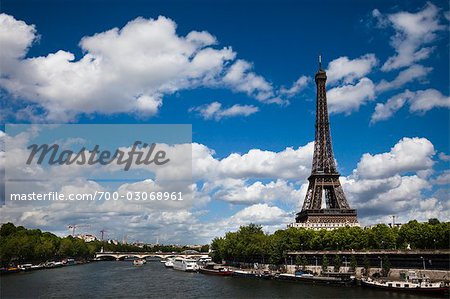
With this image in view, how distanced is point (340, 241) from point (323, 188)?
36491 millimetres

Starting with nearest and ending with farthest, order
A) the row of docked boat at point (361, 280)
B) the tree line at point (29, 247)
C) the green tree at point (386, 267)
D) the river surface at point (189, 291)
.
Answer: the row of docked boat at point (361, 280) → the river surface at point (189, 291) → the green tree at point (386, 267) → the tree line at point (29, 247)

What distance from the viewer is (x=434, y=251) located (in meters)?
57.4

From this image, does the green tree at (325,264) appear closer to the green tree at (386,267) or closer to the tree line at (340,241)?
the tree line at (340,241)

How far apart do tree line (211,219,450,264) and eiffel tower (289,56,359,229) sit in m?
16.4

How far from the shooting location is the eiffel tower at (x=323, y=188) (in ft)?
356

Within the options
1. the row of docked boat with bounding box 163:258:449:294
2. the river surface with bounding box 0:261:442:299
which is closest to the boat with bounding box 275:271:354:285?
the row of docked boat with bounding box 163:258:449:294

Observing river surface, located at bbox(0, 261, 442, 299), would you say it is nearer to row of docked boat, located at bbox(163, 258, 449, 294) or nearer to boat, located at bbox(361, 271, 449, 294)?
boat, located at bbox(361, 271, 449, 294)

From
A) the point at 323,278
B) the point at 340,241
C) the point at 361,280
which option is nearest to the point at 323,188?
the point at 340,241

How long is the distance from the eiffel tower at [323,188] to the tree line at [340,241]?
645 inches

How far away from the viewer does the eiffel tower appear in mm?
108375

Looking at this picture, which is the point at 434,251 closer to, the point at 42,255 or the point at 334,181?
the point at 334,181

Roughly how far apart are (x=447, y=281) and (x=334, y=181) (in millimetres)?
64441

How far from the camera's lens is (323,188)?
4562 inches

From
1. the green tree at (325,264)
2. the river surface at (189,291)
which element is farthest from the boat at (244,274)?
the green tree at (325,264)
